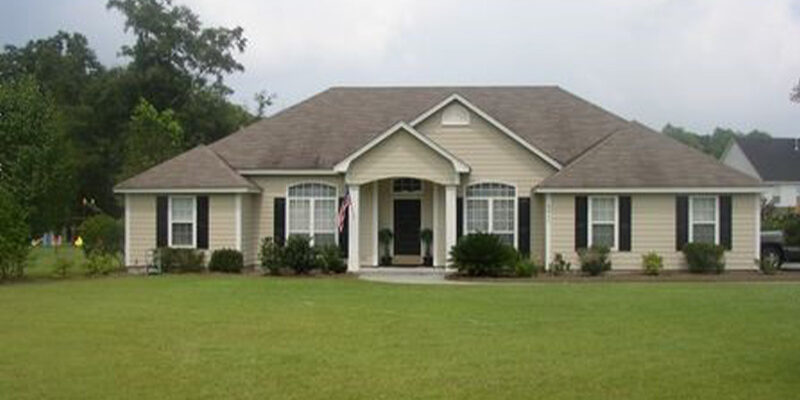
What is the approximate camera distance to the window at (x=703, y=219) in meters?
31.4

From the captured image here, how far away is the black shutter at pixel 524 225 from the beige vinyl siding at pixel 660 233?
Result: 1.08 m

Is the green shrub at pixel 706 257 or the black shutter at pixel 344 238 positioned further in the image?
the black shutter at pixel 344 238

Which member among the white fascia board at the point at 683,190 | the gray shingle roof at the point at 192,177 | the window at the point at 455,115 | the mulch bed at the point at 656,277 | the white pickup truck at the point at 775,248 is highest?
the window at the point at 455,115

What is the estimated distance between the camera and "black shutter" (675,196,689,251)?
3136cm

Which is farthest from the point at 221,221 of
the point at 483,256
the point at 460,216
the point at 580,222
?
the point at 580,222

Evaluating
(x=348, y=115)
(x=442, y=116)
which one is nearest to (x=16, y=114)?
(x=348, y=115)

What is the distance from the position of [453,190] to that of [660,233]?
20.6ft

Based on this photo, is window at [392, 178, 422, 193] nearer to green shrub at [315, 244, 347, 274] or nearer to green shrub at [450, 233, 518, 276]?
green shrub at [315, 244, 347, 274]

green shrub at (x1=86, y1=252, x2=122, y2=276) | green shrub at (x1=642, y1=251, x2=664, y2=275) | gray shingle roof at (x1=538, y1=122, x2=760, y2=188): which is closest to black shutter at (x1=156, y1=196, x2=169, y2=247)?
green shrub at (x1=86, y1=252, x2=122, y2=276)

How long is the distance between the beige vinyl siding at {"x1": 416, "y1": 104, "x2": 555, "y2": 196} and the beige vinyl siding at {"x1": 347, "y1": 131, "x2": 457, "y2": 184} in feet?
4.03

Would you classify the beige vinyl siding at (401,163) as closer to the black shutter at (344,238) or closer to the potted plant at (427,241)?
the black shutter at (344,238)

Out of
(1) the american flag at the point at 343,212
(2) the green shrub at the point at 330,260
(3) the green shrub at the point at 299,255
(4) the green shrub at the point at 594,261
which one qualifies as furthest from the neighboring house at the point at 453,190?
(3) the green shrub at the point at 299,255

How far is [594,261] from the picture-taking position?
1199 inches

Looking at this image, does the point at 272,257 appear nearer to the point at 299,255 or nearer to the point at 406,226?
the point at 299,255
